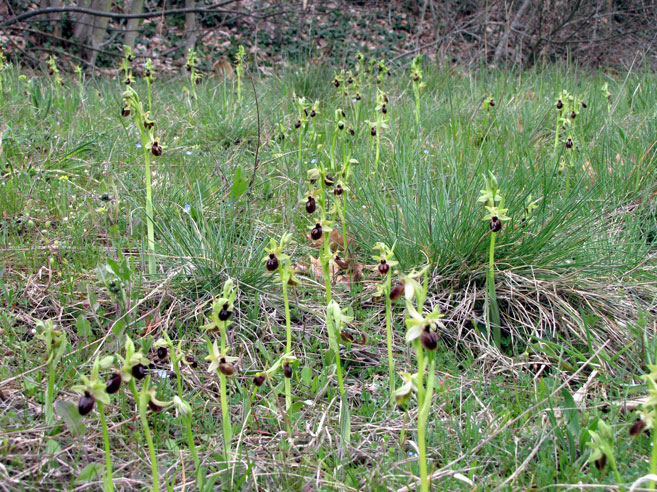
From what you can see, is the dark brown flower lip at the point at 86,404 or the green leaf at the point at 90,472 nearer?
the dark brown flower lip at the point at 86,404

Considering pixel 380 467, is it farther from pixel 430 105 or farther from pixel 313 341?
pixel 430 105

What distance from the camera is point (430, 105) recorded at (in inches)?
193

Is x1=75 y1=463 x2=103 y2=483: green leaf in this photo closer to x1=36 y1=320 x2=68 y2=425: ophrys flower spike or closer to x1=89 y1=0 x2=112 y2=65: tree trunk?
x1=36 y1=320 x2=68 y2=425: ophrys flower spike

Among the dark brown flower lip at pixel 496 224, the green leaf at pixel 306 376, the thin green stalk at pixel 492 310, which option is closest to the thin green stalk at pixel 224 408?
the green leaf at pixel 306 376

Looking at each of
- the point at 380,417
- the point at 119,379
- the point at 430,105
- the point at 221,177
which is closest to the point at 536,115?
the point at 430,105

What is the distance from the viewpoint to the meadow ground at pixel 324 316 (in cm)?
159

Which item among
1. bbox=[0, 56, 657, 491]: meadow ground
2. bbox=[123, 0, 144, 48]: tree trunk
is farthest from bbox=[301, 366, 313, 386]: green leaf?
bbox=[123, 0, 144, 48]: tree trunk

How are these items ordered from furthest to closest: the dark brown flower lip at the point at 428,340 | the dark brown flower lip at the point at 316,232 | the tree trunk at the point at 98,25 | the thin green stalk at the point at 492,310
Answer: the tree trunk at the point at 98,25
the thin green stalk at the point at 492,310
the dark brown flower lip at the point at 316,232
the dark brown flower lip at the point at 428,340

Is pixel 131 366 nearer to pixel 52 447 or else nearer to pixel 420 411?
pixel 52 447

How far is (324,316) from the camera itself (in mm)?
2354

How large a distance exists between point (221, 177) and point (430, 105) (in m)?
2.12

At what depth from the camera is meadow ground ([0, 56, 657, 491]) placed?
62.7 inches

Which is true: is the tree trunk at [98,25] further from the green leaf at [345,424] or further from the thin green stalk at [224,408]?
the green leaf at [345,424]

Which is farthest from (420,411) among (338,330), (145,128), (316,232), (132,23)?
(132,23)
